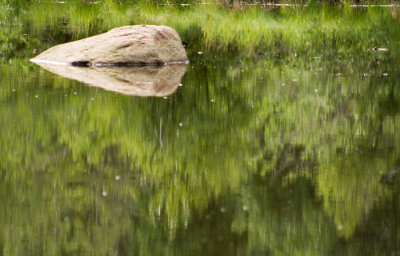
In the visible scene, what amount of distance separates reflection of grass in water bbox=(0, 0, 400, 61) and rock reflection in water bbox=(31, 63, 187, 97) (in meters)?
2.58

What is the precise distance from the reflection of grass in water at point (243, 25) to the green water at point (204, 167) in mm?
3980

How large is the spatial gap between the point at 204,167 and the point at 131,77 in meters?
5.24

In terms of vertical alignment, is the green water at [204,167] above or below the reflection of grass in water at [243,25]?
below

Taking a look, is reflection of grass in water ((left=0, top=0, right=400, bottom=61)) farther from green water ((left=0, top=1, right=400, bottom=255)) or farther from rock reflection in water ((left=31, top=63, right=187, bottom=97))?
green water ((left=0, top=1, right=400, bottom=255))

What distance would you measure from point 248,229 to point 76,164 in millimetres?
1878

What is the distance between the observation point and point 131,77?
1025cm

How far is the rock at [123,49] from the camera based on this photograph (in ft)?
38.9

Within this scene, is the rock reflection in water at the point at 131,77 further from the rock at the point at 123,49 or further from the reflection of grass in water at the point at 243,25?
the reflection of grass in water at the point at 243,25

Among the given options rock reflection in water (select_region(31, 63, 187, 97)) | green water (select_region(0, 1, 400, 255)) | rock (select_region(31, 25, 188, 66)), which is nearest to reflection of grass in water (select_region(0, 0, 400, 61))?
rock (select_region(31, 25, 188, 66))

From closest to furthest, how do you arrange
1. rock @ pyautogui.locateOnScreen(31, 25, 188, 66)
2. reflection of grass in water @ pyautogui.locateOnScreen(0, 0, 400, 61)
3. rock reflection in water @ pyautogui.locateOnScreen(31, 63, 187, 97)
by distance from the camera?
1. rock reflection in water @ pyautogui.locateOnScreen(31, 63, 187, 97)
2. rock @ pyautogui.locateOnScreen(31, 25, 188, 66)
3. reflection of grass in water @ pyautogui.locateOnScreen(0, 0, 400, 61)

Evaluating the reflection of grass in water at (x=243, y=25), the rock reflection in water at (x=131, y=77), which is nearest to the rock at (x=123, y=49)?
the rock reflection in water at (x=131, y=77)

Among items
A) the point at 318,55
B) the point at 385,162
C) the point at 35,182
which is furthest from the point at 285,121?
the point at 318,55

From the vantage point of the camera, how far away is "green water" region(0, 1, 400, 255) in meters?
3.79

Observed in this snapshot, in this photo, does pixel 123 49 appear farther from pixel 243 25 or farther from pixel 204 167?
pixel 204 167
